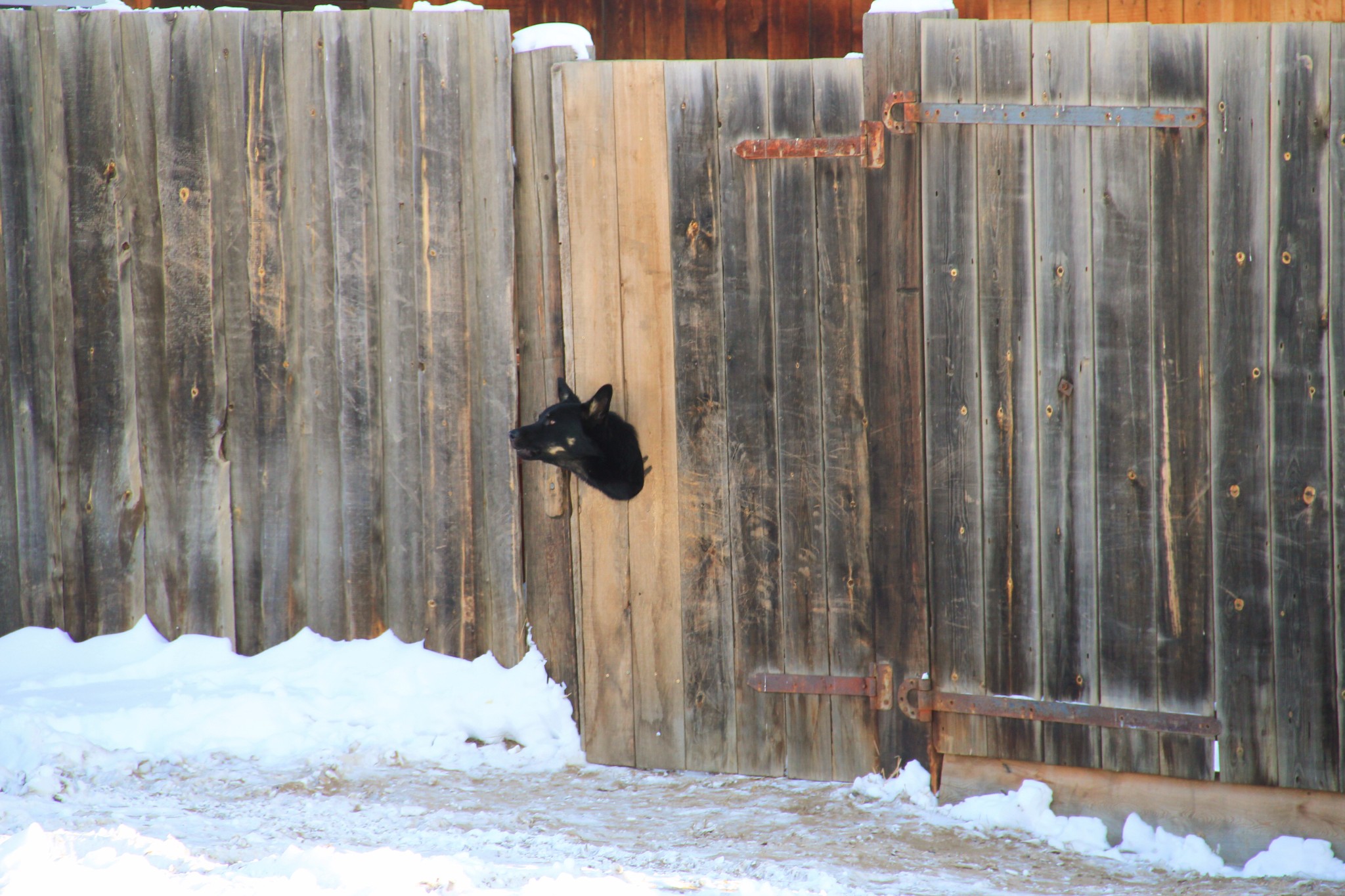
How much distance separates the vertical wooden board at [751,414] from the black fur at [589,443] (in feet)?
1.31

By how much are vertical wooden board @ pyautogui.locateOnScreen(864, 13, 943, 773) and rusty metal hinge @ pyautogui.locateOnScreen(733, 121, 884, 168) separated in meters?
0.04

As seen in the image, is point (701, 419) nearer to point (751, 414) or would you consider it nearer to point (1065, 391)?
point (751, 414)

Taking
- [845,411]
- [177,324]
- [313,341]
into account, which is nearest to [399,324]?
[313,341]

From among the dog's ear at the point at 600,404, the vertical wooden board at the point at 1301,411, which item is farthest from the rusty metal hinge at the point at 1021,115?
the dog's ear at the point at 600,404

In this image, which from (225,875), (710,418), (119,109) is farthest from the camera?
(119,109)

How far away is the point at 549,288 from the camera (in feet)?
15.3

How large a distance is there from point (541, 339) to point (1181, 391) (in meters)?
2.43

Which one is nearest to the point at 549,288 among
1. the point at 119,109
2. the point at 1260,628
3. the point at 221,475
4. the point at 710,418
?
the point at 710,418

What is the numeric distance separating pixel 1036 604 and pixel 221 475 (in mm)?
3364

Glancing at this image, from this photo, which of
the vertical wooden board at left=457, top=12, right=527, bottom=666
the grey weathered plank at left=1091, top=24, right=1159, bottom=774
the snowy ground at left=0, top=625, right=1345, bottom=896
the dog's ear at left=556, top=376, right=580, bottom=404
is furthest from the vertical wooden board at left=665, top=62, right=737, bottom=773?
the grey weathered plank at left=1091, top=24, right=1159, bottom=774

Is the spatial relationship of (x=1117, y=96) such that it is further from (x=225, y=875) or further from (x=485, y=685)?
(x=225, y=875)

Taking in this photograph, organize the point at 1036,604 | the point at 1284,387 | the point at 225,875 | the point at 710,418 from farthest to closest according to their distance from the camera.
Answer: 1. the point at 710,418
2. the point at 1036,604
3. the point at 1284,387
4. the point at 225,875

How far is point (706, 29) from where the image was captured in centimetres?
604

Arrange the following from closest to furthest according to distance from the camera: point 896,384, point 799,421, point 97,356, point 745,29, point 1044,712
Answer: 1. point 1044,712
2. point 896,384
3. point 799,421
4. point 97,356
5. point 745,29
